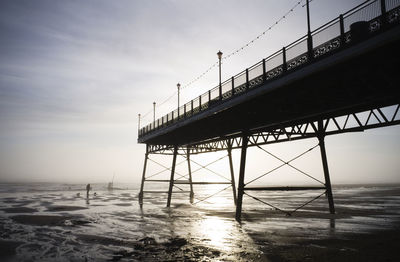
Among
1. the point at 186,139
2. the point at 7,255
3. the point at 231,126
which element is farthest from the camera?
the point at 186,139

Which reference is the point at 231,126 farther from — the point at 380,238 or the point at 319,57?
the point at 380,238

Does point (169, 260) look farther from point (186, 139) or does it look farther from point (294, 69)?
point (186, 139)

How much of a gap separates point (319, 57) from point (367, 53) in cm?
164

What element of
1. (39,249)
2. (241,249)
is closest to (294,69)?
(241,249)

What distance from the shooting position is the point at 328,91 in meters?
10.1

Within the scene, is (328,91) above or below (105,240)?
above

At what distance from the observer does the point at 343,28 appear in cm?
830

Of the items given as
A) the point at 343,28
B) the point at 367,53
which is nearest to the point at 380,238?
the point at 367,53

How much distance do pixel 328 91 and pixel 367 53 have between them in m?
3.00

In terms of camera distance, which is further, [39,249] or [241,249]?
[39,249]

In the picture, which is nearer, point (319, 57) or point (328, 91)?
point (319, 57)

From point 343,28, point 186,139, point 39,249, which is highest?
point 343,28

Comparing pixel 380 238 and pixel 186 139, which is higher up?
pixel 186 139

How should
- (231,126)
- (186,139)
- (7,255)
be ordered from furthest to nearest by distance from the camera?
1. (186,139)
2. (231,126)
3. (7,255)
